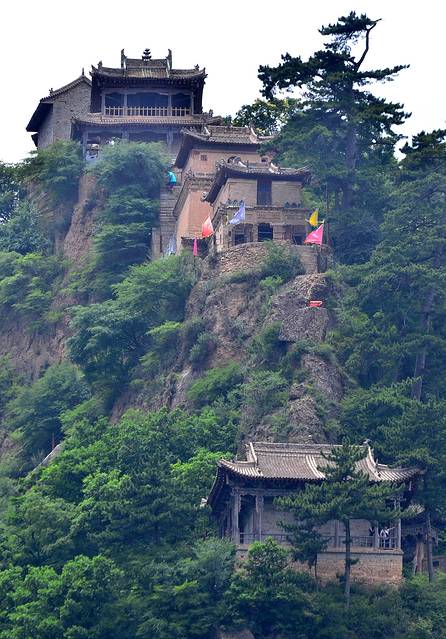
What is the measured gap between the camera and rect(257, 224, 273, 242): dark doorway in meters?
91.0

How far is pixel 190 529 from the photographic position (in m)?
72.6

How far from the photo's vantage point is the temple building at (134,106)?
10994 centimetres

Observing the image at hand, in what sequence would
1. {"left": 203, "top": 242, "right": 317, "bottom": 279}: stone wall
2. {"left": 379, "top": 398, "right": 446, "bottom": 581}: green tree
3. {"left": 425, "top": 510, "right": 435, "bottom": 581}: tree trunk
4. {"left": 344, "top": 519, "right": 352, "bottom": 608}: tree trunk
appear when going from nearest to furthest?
{"left": 344, "top": 519, "right": 352, "bottom": 608}: tree trunk, {"left": 379, "top": 398, "right": 446, "bottom": 581}: green tree, {"left": 425, "top": 510, "right": 435, "bottom": 581}: tree trunk, {"left": 203, "top": 242, "right": 317, "bottom": 279}: stone wall

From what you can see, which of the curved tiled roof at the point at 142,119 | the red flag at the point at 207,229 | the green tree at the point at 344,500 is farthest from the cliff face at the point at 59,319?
the green tree at the point at 344,500

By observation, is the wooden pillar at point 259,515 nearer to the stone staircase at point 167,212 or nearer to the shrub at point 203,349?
the shrub at point 203,349

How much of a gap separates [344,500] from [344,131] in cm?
3035

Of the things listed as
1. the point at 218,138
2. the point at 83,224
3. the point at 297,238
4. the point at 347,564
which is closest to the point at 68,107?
the point at 83,224

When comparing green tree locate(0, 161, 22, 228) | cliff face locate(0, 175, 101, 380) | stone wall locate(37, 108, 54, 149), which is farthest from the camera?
stone wall locate(37, 108, 54, 149)

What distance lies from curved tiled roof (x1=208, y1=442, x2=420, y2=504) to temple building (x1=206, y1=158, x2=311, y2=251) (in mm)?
18561

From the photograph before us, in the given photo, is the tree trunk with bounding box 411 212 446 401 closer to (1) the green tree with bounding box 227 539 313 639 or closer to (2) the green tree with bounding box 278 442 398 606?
(2) the green tree with bounding box 278 442 398 606

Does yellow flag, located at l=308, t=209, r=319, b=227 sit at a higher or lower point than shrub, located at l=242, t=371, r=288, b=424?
higher

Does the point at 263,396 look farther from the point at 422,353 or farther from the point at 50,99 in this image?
the point at 50,99

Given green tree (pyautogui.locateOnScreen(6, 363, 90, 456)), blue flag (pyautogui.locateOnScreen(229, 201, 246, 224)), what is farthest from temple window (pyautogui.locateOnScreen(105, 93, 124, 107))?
blue flag (pyautogui.locateOnScreen(229, 201, 246, 224))

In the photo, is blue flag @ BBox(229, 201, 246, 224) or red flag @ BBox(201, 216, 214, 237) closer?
blue flag @ BBox(229, 201, 246, 224)
